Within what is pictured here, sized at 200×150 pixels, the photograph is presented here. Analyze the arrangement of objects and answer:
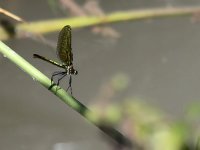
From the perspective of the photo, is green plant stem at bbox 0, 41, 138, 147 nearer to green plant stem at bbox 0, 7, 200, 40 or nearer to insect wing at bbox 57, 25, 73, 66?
insect wing at bbox 57, 25, 73, 66

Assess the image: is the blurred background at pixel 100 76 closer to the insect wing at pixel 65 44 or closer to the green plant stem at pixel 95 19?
the green plant stem at pixel 95 19

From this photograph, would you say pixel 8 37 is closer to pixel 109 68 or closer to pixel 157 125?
pixel 109 68

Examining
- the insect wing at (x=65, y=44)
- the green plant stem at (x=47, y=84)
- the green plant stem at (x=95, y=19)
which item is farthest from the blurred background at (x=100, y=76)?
the green plant stem at (x=47, y=84)

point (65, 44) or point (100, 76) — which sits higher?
point (100, 76)

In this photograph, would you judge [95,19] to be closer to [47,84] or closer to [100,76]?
[100,76]

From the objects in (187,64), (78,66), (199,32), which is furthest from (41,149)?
(199,32)

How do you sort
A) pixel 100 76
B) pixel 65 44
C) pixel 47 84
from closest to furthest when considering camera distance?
pixel 47 84 → pixel 65 44 → pixel 100 76

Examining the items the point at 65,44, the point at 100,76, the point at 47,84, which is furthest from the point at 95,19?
the point at 47,84
